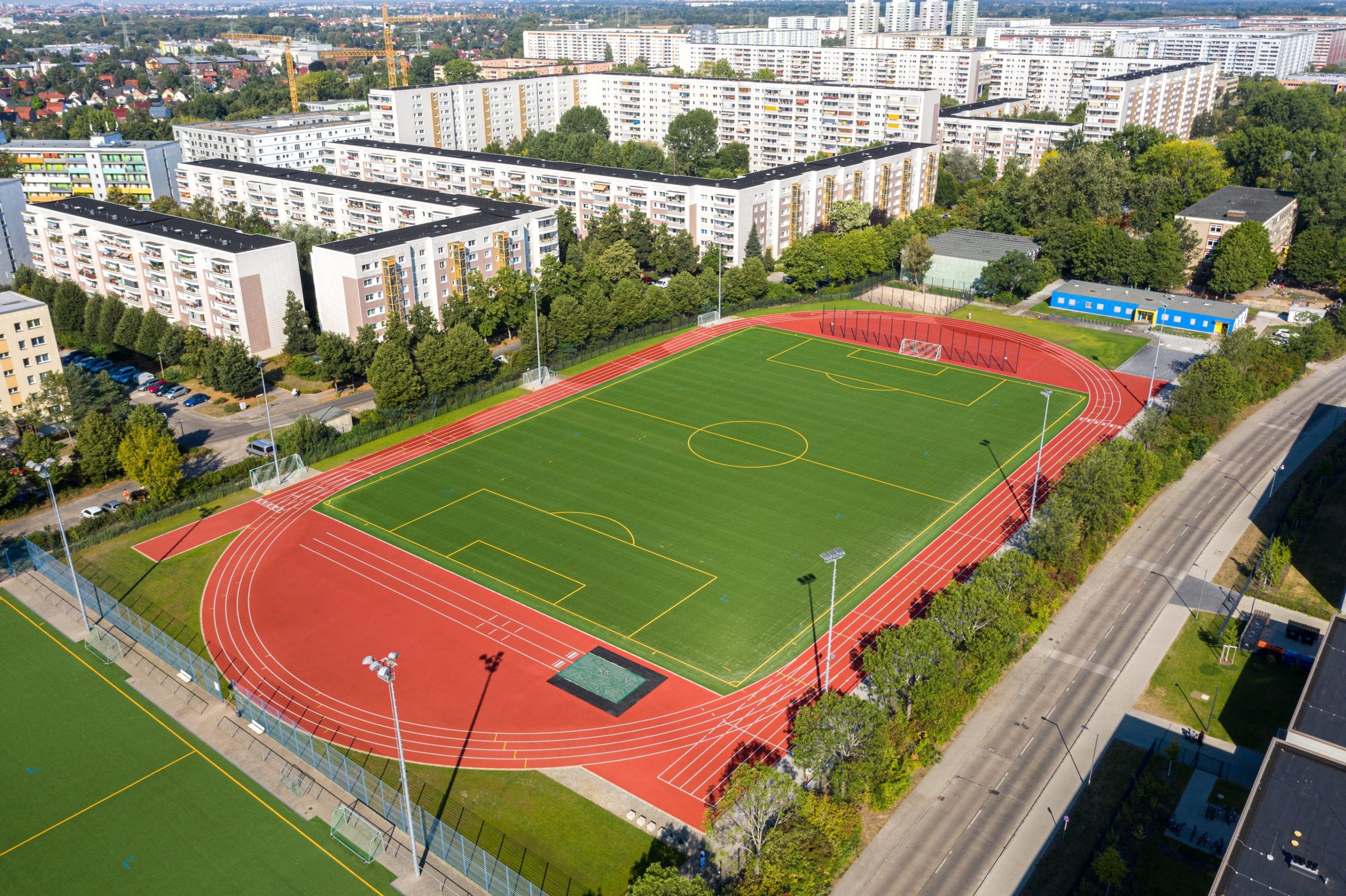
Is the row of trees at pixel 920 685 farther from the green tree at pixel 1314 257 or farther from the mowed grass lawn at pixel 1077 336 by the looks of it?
the green tree at pixel 1314 257

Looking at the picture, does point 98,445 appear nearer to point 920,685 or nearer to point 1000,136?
point 920,685

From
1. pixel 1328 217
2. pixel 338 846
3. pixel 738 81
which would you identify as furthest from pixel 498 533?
pixel 738 81

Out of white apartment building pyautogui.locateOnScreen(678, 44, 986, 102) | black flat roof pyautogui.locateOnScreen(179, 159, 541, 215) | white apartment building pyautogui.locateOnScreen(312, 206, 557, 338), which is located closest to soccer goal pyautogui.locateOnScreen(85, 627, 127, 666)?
white apartment building pyautogui.locateOnScreen(312, 206, 557, 338)

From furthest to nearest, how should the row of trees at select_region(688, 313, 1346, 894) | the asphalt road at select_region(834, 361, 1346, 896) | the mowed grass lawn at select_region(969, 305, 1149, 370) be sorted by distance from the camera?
the mowed grass lawn at select_region(969, 305, 1149, 370) < the asphalt road at select_region(834, 361, 1346, 896) < the row of trees at select_region(688, 313, 1346, 894)

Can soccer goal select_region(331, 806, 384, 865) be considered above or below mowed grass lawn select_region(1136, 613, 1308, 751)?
above

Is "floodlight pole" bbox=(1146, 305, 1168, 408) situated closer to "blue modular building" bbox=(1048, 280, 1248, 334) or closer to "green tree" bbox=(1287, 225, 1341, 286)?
"blue modular building" bbox=(1048, 280, 1248, 334)

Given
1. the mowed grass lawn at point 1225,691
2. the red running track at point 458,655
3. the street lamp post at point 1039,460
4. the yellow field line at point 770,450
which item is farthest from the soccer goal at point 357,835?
the street lamp post at point 1039,460

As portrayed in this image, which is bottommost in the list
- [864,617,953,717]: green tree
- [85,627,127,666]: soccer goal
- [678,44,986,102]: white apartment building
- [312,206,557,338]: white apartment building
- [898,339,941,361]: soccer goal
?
[85,627,127,666]: soccer goal
